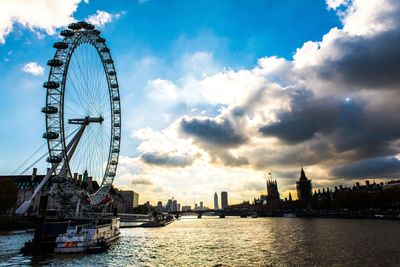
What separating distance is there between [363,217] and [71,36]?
14252cm

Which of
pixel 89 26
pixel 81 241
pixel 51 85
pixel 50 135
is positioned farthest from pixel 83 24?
pixel 81 241

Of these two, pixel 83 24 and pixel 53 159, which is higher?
pixel 83 24

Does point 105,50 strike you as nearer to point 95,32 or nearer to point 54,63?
point 95,32

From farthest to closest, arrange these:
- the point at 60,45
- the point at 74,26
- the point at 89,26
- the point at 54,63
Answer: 1. the point at 89,26
2. the point at 74,26
3. the point at 60,45
4. the point at 54,63

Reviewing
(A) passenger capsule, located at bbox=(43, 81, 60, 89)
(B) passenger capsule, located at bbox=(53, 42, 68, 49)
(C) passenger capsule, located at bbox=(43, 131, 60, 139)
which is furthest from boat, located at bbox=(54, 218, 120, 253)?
(B) passenger capsule, located at bbox=(53, 42, 68, 49)

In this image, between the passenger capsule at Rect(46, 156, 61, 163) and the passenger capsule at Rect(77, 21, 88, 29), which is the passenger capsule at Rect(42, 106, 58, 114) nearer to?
the passenger capsule at Rect(46, 156, 61, 163)

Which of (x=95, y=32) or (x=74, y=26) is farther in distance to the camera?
(x=95, y=32)

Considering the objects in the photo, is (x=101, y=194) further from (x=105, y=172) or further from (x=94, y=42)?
(x=94, y=42)

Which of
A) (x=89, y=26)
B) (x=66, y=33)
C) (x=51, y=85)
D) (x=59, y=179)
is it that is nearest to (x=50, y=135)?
(x=59, y=179)

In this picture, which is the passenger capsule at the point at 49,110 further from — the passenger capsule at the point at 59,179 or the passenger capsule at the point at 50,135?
the passenger capsule at the point at 59,179

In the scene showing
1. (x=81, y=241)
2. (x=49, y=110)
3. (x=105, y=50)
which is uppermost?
(x=105, y=50)

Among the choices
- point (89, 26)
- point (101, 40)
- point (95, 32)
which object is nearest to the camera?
point (89, 26)

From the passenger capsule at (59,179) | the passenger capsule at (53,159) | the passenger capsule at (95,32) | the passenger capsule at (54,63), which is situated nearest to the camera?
the passenger capsule at (53,159)

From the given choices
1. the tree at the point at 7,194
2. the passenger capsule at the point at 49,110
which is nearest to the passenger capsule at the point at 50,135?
the passenger capsule at the point at 49,110
